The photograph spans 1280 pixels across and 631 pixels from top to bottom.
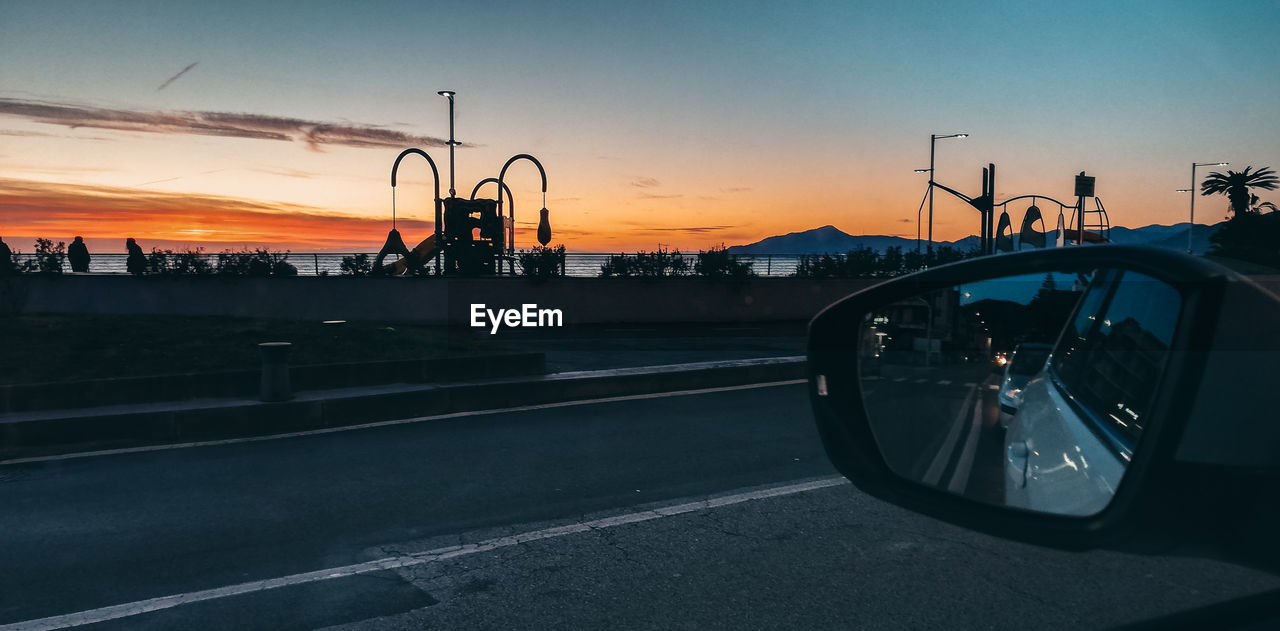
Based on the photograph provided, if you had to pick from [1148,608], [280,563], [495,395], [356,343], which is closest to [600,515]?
[280,563]

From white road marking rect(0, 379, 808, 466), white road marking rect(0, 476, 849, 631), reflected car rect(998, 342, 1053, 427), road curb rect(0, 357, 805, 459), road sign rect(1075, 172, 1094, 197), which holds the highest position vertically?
road sign rect(1075, 172, 1094, 197)

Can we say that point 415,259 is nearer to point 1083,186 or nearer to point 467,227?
point 467,227

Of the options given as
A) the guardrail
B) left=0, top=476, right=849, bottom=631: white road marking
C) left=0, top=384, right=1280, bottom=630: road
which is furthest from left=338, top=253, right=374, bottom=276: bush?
left=0, top=476, right=849, bottom=631: white road marking

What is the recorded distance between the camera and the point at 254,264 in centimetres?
2522

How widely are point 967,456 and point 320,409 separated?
8916mm

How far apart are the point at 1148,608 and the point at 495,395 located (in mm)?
8404

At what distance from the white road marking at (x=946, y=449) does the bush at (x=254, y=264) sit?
2507cm

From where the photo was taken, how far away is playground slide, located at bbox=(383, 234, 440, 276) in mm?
26531

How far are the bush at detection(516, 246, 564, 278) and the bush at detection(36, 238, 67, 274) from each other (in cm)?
1297

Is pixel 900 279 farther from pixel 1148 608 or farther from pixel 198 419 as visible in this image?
pixel 198 419

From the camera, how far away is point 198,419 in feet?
30.9

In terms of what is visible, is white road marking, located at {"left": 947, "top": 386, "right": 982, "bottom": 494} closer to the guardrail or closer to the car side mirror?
the car side mirror

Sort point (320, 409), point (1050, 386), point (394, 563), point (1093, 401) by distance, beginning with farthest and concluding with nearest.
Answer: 1. point (320, 409)
2. point (394, 563)
3. point (1050, 386)
4. point (1093, 401)

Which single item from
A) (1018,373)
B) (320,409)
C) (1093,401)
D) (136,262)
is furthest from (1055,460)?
(136,262)
